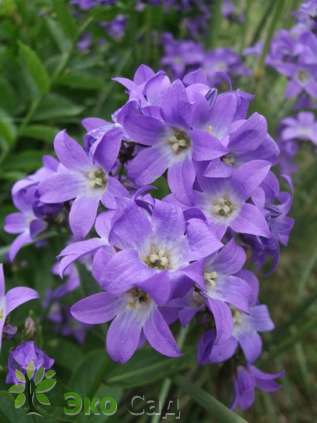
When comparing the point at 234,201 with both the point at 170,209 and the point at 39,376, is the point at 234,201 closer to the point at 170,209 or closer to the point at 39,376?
the point at 170,209

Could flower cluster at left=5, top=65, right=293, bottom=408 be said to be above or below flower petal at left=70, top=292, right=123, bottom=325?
above

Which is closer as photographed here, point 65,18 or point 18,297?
point 18,297

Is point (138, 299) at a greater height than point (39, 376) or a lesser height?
greater

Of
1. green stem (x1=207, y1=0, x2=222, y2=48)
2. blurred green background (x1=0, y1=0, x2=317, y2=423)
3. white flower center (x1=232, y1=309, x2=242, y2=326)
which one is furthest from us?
green stem (x1=207, y1=0, x2=222, y2=48)

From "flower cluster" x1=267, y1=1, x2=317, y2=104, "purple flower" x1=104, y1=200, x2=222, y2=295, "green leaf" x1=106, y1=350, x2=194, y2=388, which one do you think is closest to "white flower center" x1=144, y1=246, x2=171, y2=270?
"purple flower" x1=104, y1=200, x2=222, y2=295

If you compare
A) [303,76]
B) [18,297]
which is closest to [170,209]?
[18,297]

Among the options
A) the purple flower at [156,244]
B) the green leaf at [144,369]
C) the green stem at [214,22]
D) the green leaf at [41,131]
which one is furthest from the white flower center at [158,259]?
the green stem at [214,22]

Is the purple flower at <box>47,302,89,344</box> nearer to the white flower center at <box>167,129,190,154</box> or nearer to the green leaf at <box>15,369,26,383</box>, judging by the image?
the green leaf at <box>15,369,26,383</box>

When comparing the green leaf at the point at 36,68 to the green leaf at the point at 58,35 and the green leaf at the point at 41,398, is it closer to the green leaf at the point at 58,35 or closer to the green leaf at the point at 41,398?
the green leaf at the point at 58,35
